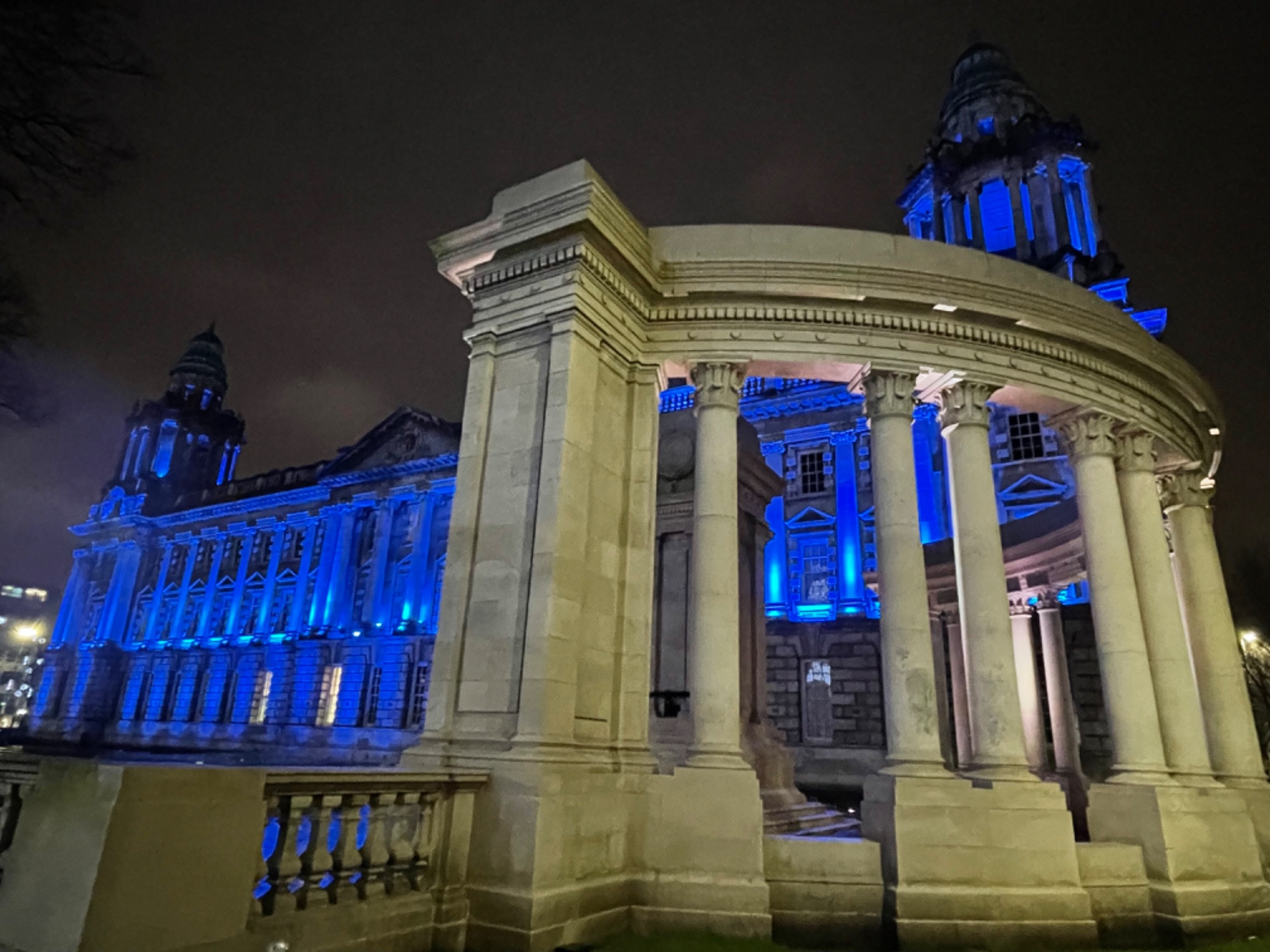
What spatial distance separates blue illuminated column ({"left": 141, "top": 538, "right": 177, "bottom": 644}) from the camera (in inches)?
2820

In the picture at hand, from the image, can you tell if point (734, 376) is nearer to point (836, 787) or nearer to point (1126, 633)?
point (1126, 633)

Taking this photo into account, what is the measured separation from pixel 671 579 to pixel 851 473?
3102cm

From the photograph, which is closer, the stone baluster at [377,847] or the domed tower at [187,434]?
the stone baluster at [377,847]

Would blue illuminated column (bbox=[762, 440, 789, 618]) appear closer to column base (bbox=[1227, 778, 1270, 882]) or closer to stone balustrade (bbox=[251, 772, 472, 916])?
column base (bbox=[1227, 778, 1270, 882])

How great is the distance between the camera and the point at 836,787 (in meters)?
34.8

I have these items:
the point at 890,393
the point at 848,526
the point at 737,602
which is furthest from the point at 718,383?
the point at 848,526

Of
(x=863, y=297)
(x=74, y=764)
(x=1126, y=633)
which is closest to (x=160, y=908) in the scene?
(x=74, y=764)

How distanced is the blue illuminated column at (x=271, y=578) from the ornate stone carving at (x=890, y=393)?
6078 cm

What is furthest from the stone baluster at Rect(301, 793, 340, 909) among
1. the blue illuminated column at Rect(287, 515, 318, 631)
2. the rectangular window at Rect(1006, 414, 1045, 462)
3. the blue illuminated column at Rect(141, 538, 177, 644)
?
the blue illuminated column at Rect(141, 538, 177, 644)

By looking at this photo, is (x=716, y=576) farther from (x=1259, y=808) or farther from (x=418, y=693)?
(x=418, y=693)

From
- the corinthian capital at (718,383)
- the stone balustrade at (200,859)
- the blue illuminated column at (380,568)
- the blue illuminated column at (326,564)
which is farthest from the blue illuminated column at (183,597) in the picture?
the stone balustrade at (200,859)

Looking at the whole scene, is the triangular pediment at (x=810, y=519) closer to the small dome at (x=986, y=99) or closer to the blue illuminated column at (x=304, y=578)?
the small dome at (x=986, y=99)

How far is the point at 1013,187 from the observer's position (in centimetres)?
4900

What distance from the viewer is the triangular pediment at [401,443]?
5684 centimetres
